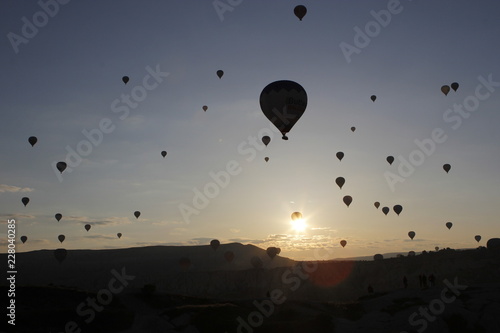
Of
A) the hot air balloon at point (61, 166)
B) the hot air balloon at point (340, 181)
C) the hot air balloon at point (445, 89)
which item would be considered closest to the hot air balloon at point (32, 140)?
the hot air balloon at point (61, 166)

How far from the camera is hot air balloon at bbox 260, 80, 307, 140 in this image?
42.1 meters

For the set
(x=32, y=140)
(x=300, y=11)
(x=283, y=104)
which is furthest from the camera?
(x=32, y=140)

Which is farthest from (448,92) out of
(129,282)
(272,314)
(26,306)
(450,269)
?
(129,282)

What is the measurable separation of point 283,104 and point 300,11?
1027 centimetres

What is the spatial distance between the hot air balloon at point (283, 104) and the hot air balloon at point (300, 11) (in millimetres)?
7376

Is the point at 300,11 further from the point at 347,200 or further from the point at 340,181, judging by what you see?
the point at 347,200

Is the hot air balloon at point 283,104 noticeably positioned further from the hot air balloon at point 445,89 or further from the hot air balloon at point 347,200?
the hot air balloon at point 445,89

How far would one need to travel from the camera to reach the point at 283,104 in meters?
42.0

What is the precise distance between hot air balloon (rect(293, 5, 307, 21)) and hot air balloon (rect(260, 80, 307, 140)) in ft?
24.2

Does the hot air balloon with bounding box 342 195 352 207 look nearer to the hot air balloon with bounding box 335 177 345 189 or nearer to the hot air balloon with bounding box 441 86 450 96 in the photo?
the hot air balloon with bounding box 335 177 345 189

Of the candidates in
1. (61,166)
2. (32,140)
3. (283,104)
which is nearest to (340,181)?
(283,104)

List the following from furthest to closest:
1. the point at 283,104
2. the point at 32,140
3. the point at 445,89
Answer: the point at 445,89, the point at 32,140, the point at 283,104

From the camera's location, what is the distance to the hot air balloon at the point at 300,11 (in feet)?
149

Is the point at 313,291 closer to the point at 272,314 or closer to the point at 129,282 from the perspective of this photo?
the point at 272,314
